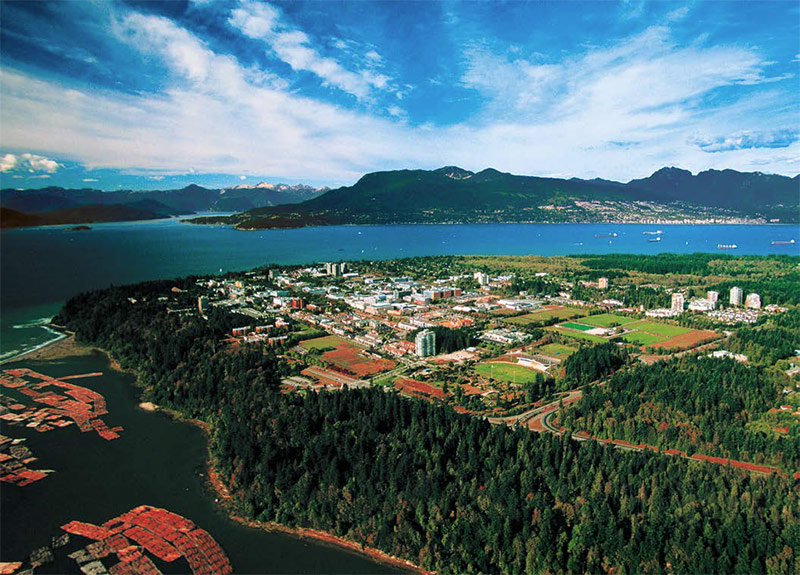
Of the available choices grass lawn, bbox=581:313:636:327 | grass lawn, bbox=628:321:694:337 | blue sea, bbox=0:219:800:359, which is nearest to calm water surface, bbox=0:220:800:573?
blue sea, bbox=0:219:800:359

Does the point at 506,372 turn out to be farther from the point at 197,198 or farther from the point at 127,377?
the point at 197,198

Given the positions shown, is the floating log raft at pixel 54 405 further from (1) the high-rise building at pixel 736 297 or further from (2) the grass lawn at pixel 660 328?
(1) the high-rise building at pixel 736 297

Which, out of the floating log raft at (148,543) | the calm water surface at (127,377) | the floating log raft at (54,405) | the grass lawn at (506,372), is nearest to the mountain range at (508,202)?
the calm water surface at (127,377)

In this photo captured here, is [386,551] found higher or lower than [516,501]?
lower

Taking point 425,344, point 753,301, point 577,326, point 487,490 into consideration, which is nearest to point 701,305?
point 753,301

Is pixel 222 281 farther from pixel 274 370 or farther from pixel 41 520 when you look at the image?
pixel 41 520

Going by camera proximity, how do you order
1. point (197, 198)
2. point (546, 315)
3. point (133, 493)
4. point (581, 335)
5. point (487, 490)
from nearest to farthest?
point (487, 490) → point (133, 493) → point (581, 335) → point (546, 315) → point (197, 198)

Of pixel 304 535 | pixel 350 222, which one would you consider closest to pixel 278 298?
pixel 304 535
